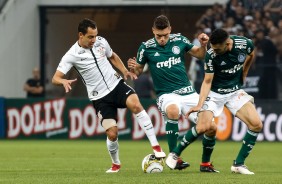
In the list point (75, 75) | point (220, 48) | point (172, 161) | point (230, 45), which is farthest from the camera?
point (75, 75)

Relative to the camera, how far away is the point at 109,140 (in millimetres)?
12898

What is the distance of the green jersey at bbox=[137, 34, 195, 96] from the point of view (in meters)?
13.4

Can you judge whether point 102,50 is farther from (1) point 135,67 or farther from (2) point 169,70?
(2) point 169,70

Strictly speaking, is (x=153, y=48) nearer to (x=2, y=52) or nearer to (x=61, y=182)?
(x=61, y=182)

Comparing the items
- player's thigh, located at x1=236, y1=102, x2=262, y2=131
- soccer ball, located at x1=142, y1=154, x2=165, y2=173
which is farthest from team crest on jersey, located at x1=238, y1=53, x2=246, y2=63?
soccer ball, located at x1=142, y1=154, x2=165, y2=173

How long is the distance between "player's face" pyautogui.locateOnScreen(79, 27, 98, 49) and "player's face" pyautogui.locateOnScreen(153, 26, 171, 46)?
0.94 m

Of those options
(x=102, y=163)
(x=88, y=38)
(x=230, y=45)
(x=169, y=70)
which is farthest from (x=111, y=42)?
(x=230, y=45)

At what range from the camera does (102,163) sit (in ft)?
49.7

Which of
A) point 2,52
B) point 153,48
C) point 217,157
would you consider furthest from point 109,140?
point 2,52

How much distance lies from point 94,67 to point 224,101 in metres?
1.93

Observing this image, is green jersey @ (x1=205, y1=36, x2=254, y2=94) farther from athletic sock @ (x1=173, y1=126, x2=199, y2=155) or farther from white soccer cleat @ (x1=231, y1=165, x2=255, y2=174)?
white soccer cleat @ (x1=231, y1=165, x2=255, y2=174)

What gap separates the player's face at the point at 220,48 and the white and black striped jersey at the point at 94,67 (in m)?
1.68

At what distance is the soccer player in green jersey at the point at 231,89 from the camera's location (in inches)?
491

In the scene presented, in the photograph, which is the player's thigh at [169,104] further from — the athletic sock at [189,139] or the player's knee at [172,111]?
the athletic sock at [189,139]
